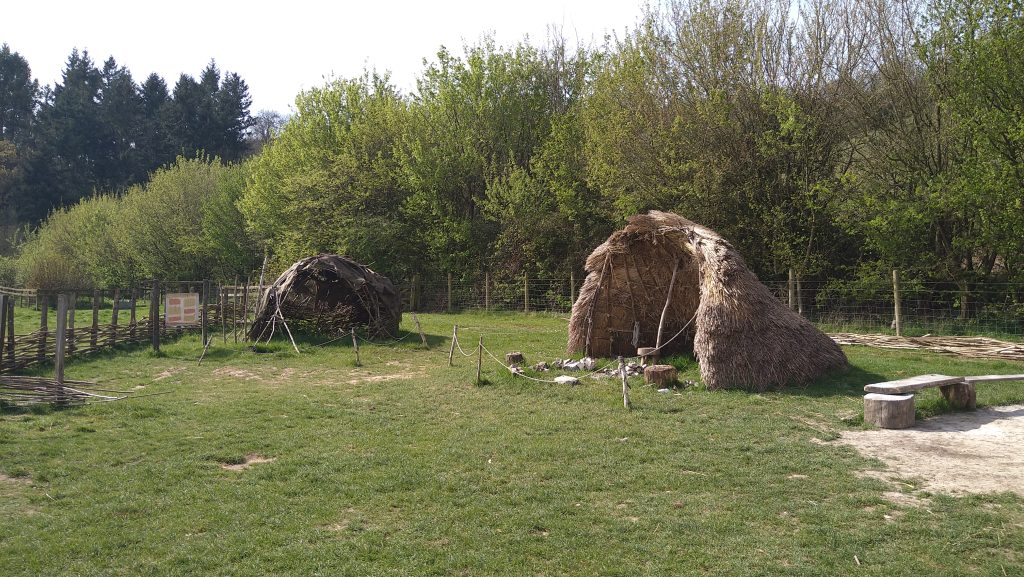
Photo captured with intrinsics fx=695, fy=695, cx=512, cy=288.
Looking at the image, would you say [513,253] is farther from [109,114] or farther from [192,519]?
[109,114]

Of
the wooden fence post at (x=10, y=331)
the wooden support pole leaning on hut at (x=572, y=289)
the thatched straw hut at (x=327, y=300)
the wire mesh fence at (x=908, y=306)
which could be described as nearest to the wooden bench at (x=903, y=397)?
the wire mesh fence at (x=908, y=306)

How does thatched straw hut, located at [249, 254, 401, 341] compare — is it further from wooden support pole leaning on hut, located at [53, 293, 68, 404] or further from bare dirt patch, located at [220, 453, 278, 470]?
bare dirt patch, located at [220, 453, 278, 470]

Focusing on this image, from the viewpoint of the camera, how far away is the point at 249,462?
711 cm

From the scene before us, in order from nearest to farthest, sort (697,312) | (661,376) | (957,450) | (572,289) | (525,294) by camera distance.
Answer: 1. (957,450)
2. (661,376)
3. (697,312)
4. (572,289)
5. (525,294)

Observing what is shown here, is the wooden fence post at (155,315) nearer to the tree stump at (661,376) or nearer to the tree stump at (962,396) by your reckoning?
the tree stump at (661,376)

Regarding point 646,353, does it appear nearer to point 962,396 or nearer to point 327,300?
point 962,396

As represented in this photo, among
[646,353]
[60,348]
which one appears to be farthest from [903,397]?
[60,348]

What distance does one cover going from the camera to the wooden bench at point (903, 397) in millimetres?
7918

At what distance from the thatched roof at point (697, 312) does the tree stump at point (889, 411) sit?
6.10 feet

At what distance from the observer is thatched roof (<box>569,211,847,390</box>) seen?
32.7ft

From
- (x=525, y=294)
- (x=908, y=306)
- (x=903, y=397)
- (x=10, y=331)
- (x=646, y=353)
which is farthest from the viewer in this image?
(x=525, y=294)

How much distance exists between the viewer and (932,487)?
5898mm


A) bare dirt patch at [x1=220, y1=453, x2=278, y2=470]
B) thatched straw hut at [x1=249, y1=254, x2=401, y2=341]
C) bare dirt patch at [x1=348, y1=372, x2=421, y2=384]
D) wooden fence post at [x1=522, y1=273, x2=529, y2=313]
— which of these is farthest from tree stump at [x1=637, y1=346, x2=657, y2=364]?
wooden fence post at [x1=522, y1=273, x2=529, y2=313]

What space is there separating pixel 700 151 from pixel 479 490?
15.2m
